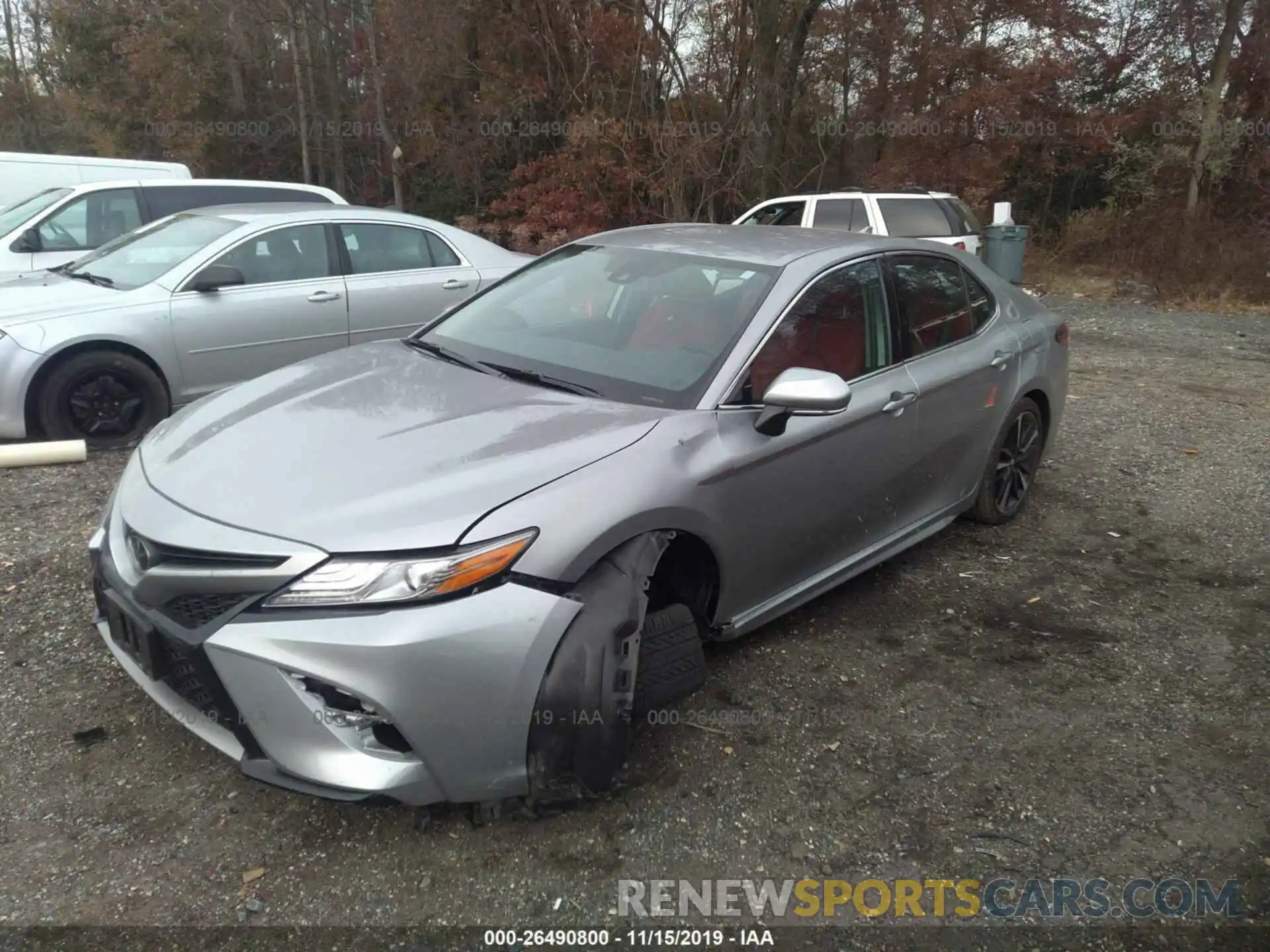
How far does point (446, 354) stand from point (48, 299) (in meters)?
3.29

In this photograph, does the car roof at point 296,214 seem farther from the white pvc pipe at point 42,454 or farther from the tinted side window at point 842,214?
the tinted side window at point 842,214

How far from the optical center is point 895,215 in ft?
36.5

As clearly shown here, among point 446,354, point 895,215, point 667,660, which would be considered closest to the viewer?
point 667,660

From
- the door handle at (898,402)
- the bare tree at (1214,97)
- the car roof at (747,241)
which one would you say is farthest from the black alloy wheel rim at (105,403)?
the bare tree at (1214,97)

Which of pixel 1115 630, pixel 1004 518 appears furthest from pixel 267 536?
pixel 1004 518

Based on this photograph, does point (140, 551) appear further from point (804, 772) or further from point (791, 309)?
point (791, 309)

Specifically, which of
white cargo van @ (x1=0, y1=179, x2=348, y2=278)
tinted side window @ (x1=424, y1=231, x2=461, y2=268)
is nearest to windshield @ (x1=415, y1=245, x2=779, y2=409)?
tinted side window @ (x1=424, y1=231, x2=461, y2=268)

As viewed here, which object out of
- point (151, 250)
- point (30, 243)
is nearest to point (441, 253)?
point (151, 250)

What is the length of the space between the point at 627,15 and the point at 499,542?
17008 millimetres

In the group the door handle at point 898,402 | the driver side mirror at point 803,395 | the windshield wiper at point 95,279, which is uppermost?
the windshield wiper at point 95,279

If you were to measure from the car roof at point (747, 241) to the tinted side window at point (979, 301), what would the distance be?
44cm

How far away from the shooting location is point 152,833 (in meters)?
2.44

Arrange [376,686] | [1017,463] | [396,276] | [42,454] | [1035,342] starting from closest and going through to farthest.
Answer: [376,686] → [1035,342] → [1017,463] → [42,454] → [396,276]

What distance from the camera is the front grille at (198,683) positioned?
7.34 feet
